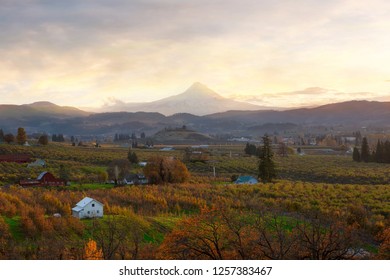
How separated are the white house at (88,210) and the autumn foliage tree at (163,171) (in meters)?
19.6

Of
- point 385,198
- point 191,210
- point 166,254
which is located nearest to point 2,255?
point 166,254

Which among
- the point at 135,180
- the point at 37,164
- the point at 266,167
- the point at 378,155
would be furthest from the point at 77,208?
the point at 378,155

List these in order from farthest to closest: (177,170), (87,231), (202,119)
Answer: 1. (202,119)
2. (177,170)
3. (87,231)

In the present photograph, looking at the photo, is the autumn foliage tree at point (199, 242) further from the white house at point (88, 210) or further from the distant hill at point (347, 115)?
the distant hill at point (347, 115)

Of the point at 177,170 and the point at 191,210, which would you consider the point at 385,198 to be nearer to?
the point at 191,210

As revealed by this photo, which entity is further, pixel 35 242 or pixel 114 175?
pixel 114 175

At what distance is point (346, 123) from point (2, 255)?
7768 inches

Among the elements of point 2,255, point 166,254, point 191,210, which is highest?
point 166,254

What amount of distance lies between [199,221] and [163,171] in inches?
1243

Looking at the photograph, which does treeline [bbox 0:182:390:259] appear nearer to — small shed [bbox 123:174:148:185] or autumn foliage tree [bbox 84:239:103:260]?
autumn foliage tree [bbox 84:239:103:260]

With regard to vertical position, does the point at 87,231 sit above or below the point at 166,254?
below

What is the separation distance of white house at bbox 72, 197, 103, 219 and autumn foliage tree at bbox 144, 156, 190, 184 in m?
19.6

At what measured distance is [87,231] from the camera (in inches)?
749

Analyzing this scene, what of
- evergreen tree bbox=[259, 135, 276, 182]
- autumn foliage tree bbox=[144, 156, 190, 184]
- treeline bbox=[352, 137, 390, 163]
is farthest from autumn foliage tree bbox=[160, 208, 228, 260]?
treeline bbox=[352, 137, 390, 163]
